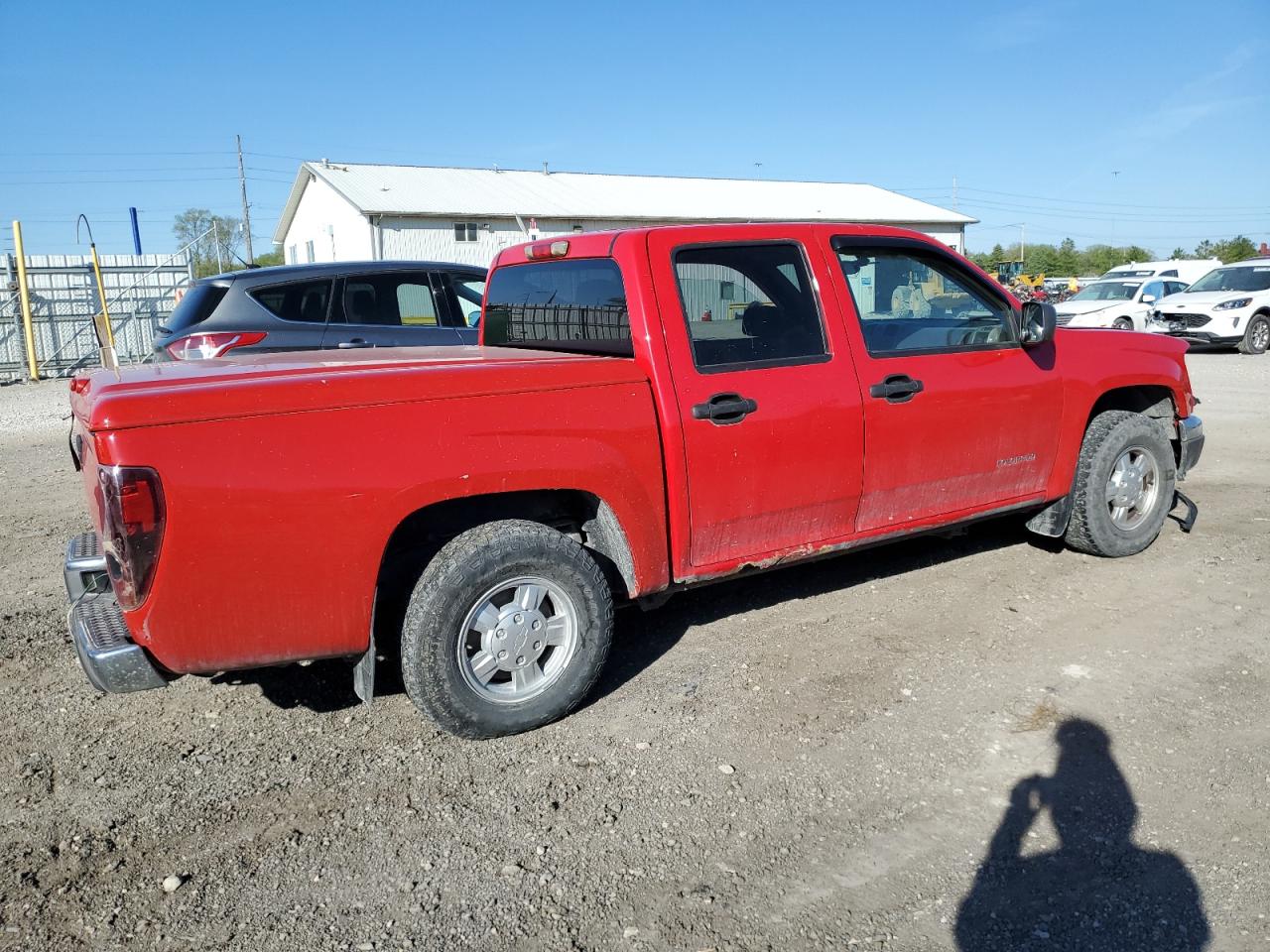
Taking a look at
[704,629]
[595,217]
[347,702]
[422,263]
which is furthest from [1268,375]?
[595,217]

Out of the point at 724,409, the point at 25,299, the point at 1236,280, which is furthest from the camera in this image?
the point at 1236,280

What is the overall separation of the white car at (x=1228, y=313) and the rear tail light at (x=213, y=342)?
17237mm

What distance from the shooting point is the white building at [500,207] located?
3628 cm

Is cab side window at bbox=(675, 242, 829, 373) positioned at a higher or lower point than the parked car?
lower

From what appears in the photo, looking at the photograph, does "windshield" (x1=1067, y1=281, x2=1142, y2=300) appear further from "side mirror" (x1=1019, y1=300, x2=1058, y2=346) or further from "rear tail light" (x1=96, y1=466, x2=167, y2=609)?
"rear tail light" (x1=96, y1=466, x2=167, y2=609)

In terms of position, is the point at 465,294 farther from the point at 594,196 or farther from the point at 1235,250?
the point at 1235,250

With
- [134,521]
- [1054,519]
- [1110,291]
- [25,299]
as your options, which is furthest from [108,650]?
[1110,291]

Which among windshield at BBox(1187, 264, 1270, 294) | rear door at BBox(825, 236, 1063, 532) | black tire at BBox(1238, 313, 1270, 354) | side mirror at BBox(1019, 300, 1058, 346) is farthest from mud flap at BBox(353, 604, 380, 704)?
windshield at BBox(1187, 264, 1270, 294)

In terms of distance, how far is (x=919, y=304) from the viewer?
5.02m

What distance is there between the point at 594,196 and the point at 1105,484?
122 feet

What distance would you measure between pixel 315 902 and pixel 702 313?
102 inches

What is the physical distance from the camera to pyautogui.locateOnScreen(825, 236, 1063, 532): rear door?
455 centimetres

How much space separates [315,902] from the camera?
2.87 m

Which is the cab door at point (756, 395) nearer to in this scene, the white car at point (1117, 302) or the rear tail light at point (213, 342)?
the rear tail light at point (213, 342)
